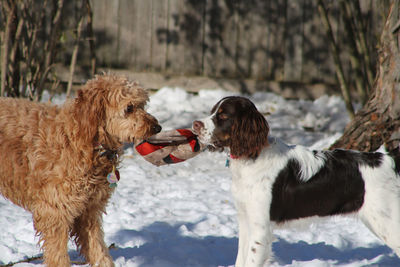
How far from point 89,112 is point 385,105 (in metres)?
3.83

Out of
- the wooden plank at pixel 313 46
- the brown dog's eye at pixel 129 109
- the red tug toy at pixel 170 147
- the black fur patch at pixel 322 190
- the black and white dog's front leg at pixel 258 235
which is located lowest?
the black and white dog's front leg at pixel 258 235

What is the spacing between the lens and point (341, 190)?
4.07 m

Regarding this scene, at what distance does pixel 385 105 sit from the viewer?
5.94m

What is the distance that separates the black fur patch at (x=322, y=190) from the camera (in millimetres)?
4043

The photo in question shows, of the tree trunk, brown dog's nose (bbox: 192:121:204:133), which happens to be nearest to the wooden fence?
the tree trunk

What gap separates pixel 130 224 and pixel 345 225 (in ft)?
7.80

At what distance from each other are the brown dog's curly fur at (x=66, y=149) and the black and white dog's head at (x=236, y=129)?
0.42 metres

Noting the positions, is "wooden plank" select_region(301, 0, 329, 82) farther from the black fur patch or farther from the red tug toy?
the red tug toy

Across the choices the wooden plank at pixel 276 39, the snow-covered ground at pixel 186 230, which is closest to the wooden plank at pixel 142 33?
the wooden plank at pixel 276 39

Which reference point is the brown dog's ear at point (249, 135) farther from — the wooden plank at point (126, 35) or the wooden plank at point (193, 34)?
the wooden plank at point (126, 35)

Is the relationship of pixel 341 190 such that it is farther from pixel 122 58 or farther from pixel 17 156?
pixel 122 58

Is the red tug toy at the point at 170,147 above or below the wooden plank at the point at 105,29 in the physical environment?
below

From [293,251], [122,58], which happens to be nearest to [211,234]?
[293,251]

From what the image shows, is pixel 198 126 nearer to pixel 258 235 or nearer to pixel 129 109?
pixel 129 109
